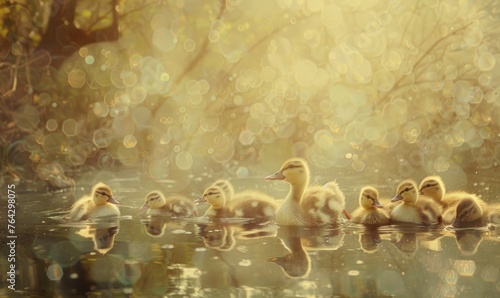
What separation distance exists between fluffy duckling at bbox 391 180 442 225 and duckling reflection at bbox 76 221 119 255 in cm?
257

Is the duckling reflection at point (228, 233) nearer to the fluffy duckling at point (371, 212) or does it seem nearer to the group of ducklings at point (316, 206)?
the group of ducklings at point (316, 206)

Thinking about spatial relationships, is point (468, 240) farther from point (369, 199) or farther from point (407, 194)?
point (369, 199)

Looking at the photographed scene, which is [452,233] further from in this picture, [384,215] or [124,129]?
[124,129]

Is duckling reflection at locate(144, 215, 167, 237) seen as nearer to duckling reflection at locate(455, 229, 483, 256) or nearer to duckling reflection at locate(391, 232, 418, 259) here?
duckling reflection at locate(391, 232, 418, 259)

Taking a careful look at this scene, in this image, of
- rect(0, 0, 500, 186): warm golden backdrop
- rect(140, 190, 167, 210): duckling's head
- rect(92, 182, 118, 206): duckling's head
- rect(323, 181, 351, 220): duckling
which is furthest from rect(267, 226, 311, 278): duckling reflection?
rect(0, 0, 500, 186): warm golden backdrop

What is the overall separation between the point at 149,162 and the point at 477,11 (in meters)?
6.54

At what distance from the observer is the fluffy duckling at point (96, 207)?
7.43 meters

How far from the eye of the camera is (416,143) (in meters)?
15.2

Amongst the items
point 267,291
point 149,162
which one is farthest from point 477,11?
point 267,291

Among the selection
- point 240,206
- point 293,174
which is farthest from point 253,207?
point 293,174

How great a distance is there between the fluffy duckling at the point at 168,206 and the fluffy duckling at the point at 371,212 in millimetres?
1730

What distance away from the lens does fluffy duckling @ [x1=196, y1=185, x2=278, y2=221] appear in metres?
7.45

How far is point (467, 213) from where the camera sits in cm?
679

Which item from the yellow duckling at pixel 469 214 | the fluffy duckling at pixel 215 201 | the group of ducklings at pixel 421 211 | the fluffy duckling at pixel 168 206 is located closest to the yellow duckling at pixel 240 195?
the fluffy duckling at pixel 215 201
